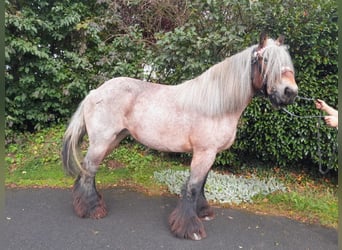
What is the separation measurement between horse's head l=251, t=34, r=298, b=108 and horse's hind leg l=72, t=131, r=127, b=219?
1.54 metres

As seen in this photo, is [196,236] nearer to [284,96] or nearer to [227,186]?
[227,186]

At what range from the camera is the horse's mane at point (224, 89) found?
8.61 ft

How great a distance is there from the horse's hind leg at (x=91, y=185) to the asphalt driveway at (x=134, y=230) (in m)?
0.10

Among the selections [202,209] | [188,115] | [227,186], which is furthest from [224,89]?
[227,186]

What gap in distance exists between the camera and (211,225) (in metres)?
3.11

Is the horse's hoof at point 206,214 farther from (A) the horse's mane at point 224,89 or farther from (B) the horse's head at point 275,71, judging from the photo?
(B) the horse's head at point 275,71

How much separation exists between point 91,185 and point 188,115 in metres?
1.31

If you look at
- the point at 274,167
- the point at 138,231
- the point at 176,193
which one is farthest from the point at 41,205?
the point at 274,167

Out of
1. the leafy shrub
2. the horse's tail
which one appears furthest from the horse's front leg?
the horse's tail

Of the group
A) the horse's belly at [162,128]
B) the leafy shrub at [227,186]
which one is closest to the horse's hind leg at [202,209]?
the leafy shrub at [227,186]

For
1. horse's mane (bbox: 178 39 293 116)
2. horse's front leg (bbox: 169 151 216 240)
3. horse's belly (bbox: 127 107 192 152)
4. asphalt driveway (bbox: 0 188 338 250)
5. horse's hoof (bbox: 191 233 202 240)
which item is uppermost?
horse's mane (bbox: 178 39 293 116)

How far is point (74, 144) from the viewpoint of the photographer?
3.25 m

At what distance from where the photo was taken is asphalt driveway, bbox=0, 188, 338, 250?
2707 mm

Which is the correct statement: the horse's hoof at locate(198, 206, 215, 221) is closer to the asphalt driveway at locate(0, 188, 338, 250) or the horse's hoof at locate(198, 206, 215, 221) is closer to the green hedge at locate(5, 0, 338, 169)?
the asphalt driveway at locate(0, 188, 338, 250)
